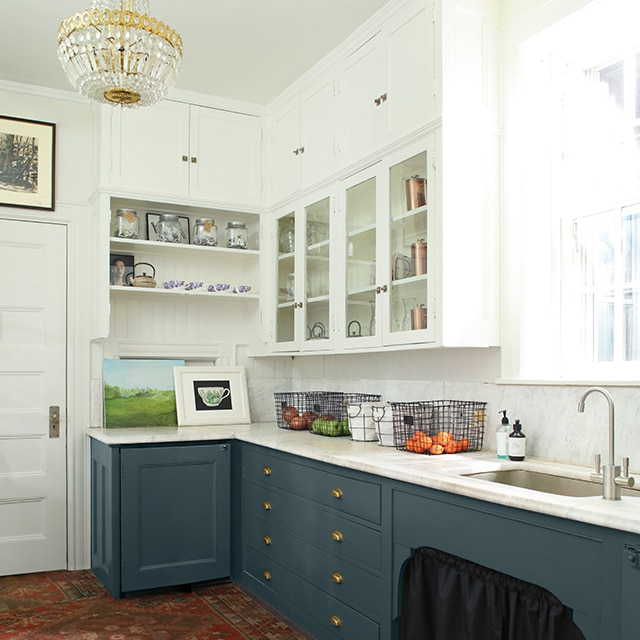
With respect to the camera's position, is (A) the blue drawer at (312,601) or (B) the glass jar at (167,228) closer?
(A) the blue drawer at (312,601)

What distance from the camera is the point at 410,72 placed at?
318 centimetres

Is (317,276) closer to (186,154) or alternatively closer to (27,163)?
(186,154)

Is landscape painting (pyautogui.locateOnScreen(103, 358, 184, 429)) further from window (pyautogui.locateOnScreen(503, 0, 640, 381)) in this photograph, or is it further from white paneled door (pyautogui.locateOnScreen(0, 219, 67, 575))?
window (pyautogui.locateOnScreen(503, 0, 640, 381))

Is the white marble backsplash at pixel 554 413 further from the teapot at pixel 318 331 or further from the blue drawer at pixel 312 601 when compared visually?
the blue drawer at pixel 312 601

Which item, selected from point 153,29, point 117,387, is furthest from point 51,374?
point 153,29

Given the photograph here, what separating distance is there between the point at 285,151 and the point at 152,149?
764mm

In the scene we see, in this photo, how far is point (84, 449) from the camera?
14.1 ft

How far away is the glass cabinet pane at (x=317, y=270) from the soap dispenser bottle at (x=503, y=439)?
1.16 metres

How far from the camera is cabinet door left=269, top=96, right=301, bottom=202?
13.7 feet

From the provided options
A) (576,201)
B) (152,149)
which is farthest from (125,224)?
(576,201)

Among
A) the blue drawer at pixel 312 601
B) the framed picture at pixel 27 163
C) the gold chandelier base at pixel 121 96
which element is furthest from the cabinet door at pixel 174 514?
the gold chandelier base at pixel 121 96

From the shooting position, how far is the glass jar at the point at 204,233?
4457 millimetres

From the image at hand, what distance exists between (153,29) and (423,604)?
6.97 feet

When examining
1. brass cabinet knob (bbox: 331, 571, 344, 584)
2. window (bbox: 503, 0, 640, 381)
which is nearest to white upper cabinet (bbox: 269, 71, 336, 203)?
window (bbox: 503, 0, 640, 381)
